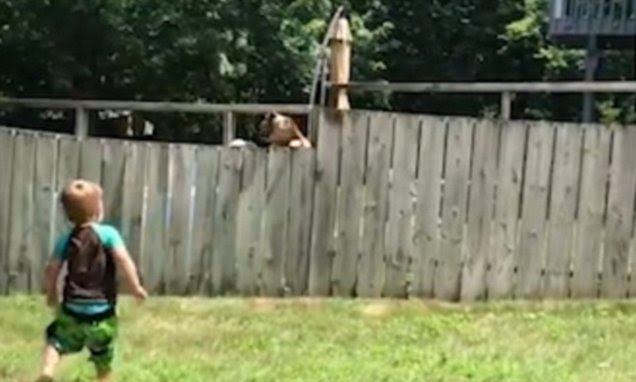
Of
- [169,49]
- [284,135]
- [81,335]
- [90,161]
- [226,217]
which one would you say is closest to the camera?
[81,335]

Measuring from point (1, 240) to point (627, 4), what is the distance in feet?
56.7

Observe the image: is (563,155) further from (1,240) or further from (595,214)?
(1,240)

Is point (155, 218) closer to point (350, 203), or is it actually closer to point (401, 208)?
point (350, 203)

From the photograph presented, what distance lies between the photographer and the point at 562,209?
998 cm

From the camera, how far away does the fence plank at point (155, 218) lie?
980 centimetres

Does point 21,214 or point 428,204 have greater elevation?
point 428,204

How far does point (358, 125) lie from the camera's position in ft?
32.5

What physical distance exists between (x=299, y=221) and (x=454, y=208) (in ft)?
3.81

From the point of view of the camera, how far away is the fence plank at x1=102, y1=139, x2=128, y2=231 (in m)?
9.77

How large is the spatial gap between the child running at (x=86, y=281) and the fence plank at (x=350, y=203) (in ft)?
12.4

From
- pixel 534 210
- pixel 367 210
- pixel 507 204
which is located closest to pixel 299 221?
pixel 367 210

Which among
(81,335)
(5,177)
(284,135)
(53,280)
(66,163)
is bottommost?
(81,335)

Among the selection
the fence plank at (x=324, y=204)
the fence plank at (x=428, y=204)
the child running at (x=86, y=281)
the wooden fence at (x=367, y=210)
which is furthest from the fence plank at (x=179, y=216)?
the child running at (x=86, y=281)

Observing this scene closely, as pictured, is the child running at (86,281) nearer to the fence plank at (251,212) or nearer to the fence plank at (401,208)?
the fence plank at (251,212)
